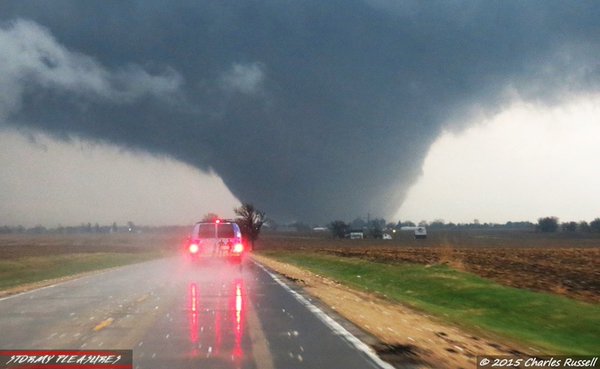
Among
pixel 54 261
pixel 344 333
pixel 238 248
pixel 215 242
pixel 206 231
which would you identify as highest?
pixel 206 231

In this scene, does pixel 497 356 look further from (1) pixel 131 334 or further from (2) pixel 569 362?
(1) pixel 131 334

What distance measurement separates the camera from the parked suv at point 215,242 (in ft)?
90.8

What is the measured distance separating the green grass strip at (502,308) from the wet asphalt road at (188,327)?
3.80 metres

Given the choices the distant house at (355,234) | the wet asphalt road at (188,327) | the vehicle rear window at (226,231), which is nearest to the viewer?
the wet asphalt road at (188,327)

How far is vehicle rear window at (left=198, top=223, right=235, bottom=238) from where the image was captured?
28078 mm

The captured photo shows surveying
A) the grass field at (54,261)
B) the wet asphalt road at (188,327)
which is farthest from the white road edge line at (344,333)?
the grass field at (54,261)

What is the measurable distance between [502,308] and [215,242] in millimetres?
12402

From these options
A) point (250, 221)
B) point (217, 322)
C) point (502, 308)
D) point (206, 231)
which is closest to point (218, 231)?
point (206, 231)

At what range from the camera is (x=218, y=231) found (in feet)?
92.9

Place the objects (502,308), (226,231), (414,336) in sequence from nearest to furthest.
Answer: (414,336) < (502,308) < (226,231)

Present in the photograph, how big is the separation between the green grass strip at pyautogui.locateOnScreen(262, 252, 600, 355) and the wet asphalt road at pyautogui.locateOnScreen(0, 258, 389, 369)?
12.5 feet

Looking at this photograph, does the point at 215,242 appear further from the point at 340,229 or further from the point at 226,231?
the point at 340,229

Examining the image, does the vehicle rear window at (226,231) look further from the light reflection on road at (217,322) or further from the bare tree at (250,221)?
the bare tree at (250,221)

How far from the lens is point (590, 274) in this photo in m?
28.3
